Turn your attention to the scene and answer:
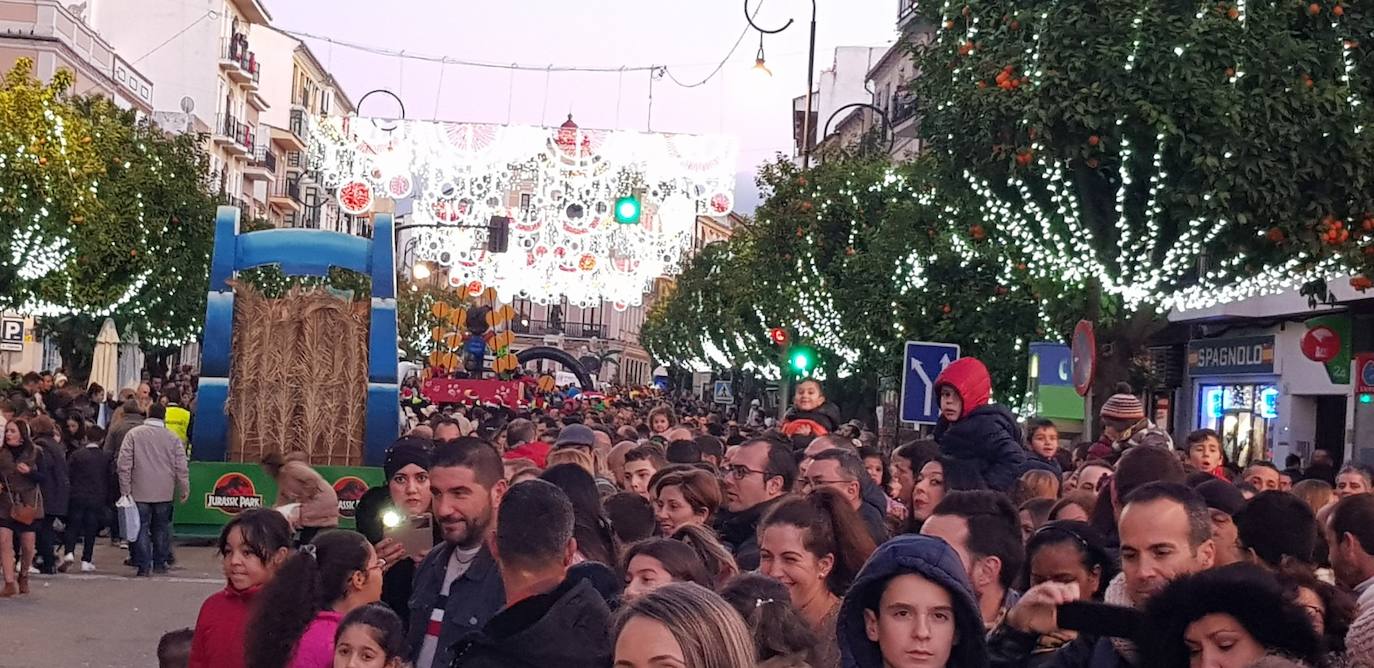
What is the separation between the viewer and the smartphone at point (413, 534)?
762 centimetres

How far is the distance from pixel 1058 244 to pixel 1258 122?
2684mm

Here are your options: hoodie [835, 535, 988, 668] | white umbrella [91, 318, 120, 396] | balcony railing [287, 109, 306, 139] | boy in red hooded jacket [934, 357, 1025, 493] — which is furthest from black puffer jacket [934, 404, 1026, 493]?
balcony railing [287, 109, 306, 139]

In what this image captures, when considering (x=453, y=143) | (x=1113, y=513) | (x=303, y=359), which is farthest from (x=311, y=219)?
(x=1113, y=513)

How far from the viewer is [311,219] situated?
4200 inches

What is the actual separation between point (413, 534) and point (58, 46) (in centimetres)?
4907

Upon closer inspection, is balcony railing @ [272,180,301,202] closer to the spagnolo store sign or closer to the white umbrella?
the white umbrella

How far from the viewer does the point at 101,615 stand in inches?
623

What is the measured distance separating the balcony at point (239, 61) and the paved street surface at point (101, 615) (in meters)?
66.7

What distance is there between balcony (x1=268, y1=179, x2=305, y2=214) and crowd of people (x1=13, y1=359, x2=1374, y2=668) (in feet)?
303

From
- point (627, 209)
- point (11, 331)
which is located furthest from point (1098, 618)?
point (11, 331)

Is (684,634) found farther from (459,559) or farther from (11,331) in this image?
(11,331)

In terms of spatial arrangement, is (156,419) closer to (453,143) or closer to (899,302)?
(899,302)

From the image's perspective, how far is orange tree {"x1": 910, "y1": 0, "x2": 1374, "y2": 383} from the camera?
17.8 meters

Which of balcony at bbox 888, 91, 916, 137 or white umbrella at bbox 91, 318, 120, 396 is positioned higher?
balcony at bbox 888, 91, 916, 137
